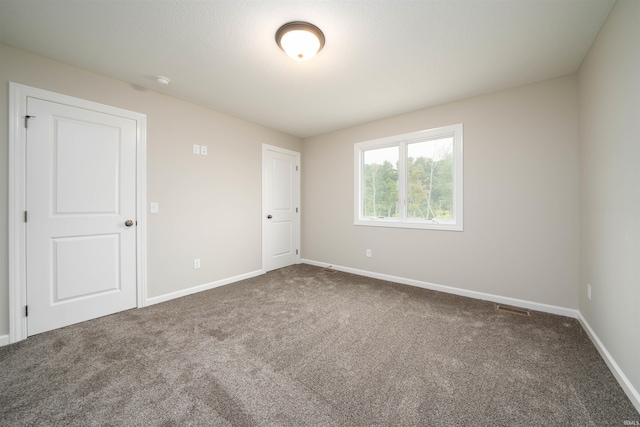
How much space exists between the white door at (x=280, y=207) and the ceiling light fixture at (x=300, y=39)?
2356 mm

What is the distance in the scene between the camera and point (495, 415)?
136 centimetres

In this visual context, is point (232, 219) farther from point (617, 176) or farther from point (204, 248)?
point (617, 176)

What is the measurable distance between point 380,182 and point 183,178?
291 centimetres

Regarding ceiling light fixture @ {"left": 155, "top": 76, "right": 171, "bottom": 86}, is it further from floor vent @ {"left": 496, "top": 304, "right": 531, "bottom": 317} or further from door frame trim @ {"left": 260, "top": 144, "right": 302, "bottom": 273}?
floor vent @ {"left": 496, "top": 304, "right": 531, "bottom": 317}

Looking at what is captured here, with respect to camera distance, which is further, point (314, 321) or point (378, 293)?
point (378, 293)

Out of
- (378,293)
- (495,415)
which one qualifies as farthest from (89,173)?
(495,415)

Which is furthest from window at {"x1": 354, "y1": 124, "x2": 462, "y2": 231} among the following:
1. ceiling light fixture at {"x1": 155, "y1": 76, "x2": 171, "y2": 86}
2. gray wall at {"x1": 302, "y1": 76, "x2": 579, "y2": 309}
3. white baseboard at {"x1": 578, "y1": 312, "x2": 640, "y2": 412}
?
ceiling light fixture at {"x1": 155, "y1": 76, "x2": 171, "y2": 86}

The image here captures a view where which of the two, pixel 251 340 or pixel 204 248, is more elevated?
pixel 204 248

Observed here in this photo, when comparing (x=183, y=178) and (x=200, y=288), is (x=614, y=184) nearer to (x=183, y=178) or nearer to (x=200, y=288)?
(x=183, y=178)

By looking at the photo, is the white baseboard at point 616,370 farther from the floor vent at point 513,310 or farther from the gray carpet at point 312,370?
the floor vent at point 513,310

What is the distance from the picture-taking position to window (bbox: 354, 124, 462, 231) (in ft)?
10.8

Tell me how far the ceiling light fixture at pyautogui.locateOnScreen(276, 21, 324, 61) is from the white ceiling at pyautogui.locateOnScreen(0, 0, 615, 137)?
48 mm

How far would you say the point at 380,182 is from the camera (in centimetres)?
402

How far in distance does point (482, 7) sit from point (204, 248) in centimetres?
379
